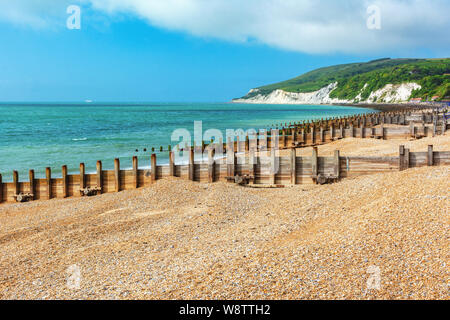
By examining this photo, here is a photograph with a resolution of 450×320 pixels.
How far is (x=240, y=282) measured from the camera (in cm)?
660

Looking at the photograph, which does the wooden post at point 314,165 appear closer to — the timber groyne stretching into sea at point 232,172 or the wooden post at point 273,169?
the timber groyne stretching into sea at point 232,172

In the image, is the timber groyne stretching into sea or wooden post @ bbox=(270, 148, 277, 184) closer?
the timber groyne stretching into sea

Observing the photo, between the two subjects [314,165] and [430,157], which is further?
[314,165]

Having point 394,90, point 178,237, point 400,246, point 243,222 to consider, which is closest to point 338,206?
point 243,222

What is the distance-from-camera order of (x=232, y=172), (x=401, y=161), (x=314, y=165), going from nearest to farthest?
(x=401, y=161) < (x=314, y=165) < (x=232, y=172)

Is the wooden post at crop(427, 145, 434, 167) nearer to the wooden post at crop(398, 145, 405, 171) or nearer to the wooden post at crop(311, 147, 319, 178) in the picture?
the wooden post at crop(398, 145, 405, 171)

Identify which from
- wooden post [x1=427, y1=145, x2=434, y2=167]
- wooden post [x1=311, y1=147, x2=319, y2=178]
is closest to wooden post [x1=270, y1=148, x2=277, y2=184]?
wooden post [x1=311, y1=147, x2=319, y2=178]

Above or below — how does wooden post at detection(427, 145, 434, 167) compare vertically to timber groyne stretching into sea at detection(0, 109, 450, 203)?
above

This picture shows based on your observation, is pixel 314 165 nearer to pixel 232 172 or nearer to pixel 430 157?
pixel 232 172

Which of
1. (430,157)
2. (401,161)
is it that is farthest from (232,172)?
(430,157)

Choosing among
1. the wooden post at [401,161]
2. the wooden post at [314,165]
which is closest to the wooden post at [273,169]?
the wooden post at [314,165]

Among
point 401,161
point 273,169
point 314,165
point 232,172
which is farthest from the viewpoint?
point 232,172

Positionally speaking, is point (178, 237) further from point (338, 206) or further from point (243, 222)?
point (338, 206)
